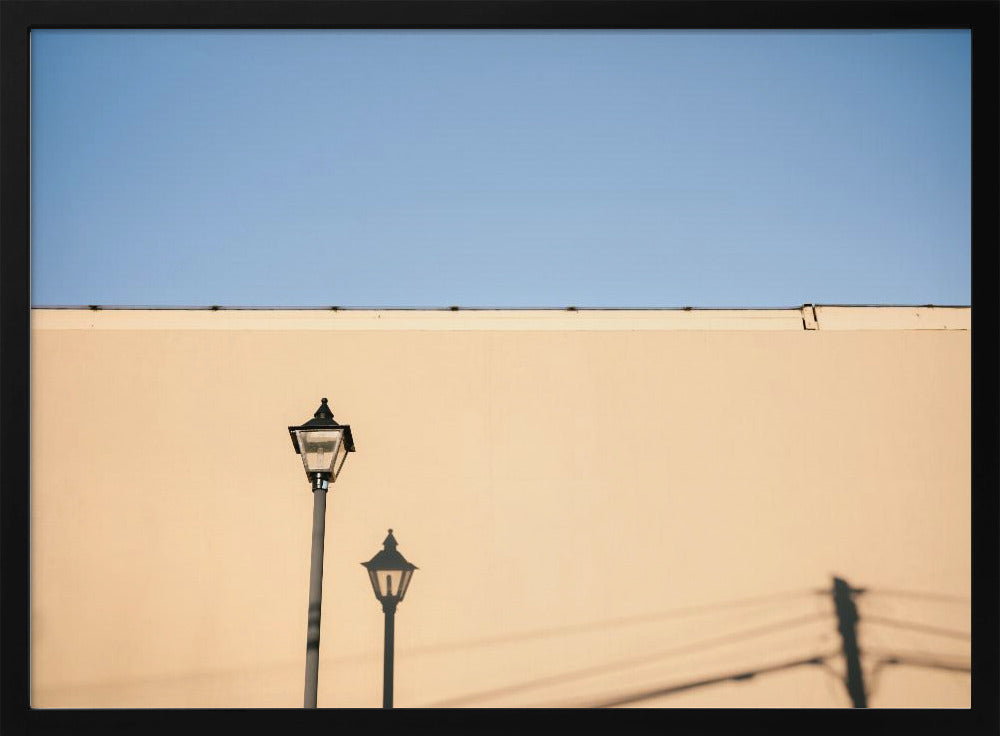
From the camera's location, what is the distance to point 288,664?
261 inches

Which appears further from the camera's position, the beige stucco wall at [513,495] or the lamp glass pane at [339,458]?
the beige stucco wall at [513,495]

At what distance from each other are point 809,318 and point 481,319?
236cm

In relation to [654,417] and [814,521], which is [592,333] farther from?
[814,521]

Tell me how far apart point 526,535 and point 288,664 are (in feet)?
5.78

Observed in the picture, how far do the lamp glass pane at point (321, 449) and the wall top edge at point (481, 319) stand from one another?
118 inches

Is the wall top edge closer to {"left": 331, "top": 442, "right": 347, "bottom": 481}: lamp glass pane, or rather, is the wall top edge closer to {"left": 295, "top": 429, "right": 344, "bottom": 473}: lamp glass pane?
{"left": 331, "top": 442, "right": 347, "bottom": 481}: lamp glass pane

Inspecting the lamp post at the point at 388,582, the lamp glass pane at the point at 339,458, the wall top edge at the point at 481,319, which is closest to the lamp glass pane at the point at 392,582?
the lamp post at the point at 388,582

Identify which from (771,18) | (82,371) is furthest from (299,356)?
(771,18)

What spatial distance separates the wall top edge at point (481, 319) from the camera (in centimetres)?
720

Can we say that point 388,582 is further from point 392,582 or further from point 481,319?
point 481,319

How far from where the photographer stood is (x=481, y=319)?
285 inches

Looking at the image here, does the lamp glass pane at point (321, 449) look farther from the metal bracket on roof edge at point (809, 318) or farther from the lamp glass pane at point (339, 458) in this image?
the metal bracket on roof edge at point (809, 318)

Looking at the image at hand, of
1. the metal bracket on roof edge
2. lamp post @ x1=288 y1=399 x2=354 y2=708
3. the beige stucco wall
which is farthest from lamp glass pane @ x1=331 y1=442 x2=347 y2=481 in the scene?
the metal bracket on roof edge

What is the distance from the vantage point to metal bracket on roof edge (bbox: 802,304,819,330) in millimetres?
7352
